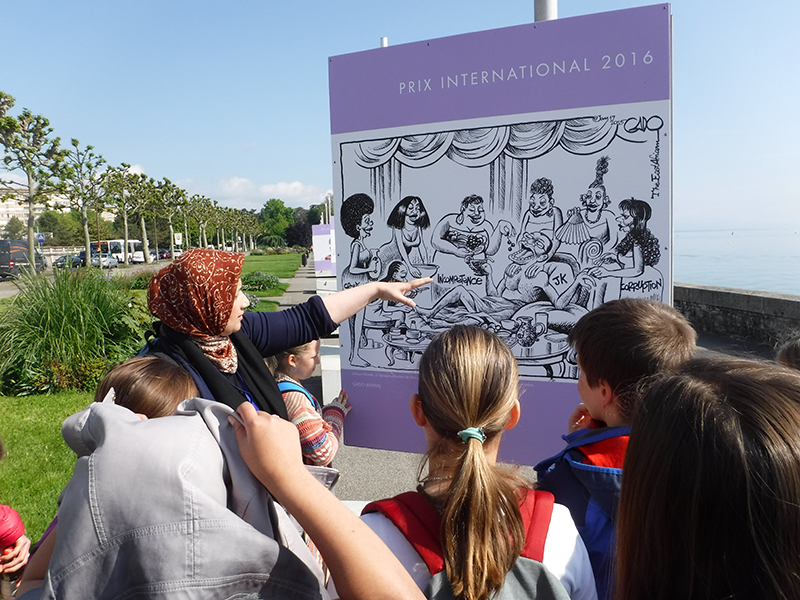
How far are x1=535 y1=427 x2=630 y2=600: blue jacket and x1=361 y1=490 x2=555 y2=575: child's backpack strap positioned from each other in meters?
0.29

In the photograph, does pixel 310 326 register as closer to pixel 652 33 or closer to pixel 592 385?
pixel 592 385

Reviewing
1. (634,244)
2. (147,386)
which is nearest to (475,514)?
(147,386)

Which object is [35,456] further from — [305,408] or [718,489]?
[718,489]

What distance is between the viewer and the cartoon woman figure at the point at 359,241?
296cm

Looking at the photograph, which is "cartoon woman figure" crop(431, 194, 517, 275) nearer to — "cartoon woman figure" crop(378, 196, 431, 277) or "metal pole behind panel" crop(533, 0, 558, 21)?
"cartoon woman figure" crop(378, 196, 431, 277)

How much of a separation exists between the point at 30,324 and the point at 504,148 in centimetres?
652

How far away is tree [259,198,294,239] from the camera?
11306 centimetres

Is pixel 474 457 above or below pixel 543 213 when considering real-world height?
below

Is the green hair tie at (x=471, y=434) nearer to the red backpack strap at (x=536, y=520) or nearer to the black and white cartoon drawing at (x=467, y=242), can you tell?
the red backpack strap at (x=536, y=520)

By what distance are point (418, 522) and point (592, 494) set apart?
561 mm

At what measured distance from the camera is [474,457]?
118cm

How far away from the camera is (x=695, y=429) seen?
817mm

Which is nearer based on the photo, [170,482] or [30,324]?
[170,482]

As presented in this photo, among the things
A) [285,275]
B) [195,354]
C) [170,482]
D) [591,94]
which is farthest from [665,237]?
[285,275]
